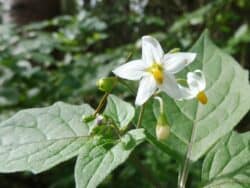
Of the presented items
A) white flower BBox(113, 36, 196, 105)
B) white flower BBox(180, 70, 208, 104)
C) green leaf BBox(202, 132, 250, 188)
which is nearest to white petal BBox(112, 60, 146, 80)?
white flower BBox(113, 36, 196, 105)

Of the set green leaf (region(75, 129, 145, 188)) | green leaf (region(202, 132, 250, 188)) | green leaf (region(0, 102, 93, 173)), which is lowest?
green leaf (region(202, 132, 250, 188))

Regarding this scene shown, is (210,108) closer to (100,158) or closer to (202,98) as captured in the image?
(202,98)

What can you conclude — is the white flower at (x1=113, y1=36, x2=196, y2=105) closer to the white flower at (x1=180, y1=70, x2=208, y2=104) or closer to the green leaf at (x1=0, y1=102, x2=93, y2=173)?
the white flower at (x1=180, y1=70, x2=208, y2=104)

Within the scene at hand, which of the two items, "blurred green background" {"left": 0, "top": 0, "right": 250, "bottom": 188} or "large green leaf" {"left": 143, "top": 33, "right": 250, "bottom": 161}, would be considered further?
"blurred green background" {"left": 0, "top": 0, "right": 250, "bottom": 188}

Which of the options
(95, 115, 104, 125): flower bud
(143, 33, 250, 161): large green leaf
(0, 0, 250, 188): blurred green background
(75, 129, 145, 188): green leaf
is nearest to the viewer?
(75, 129, 145, 188): green leaf

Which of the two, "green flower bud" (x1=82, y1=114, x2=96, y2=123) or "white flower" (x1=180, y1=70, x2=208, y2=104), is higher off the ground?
"white flower" (x1=180, y1=70, x2=208, y2=104)

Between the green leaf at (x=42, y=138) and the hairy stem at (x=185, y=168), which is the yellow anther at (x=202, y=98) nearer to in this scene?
the hairy stem at (x=185, y=168)

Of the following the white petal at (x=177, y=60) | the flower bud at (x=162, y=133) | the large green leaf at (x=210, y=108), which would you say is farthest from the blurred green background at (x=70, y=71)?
the flower bud at (x=162, y=133)

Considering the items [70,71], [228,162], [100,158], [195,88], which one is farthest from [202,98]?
[70,71]
